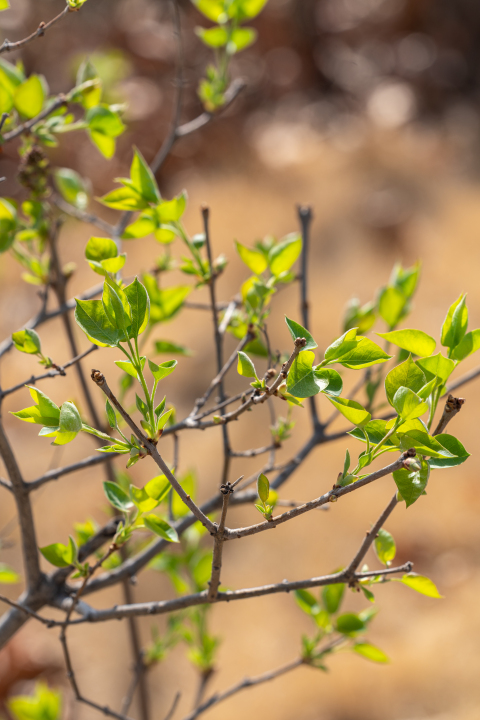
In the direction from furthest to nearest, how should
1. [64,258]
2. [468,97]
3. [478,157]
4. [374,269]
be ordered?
[468,97], [478,157], [64,258], [374,269]

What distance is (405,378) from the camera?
0.86 ft

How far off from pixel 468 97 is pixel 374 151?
1.46ft

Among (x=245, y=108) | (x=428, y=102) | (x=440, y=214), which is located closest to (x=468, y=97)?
(x=428, y=102)

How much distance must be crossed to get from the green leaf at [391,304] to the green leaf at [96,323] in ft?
0.92

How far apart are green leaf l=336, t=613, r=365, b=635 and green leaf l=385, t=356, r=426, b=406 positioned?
261 mm

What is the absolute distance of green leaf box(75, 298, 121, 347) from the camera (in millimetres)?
260

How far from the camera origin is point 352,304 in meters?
0.51

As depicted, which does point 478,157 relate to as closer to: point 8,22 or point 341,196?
point 341,196

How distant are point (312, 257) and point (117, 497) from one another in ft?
4.29

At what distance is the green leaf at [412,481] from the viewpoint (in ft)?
0.83

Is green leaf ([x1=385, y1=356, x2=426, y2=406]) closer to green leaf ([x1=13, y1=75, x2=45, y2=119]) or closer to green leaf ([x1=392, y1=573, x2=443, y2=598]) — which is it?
green leaf ([x1=392, y1=573, x2=443, y2=598])

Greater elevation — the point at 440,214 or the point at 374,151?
the point at 374,151

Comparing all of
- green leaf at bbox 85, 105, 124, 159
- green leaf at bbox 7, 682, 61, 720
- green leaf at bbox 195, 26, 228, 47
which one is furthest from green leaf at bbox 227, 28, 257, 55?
green leaf at bbox 7, 682, 61, 720

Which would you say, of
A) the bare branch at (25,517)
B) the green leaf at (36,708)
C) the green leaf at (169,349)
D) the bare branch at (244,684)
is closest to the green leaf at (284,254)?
the green leaf at (169,349)
